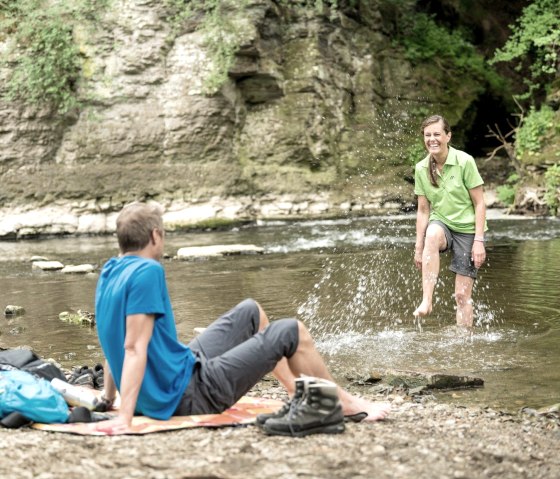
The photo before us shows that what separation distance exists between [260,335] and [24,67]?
17.0 m

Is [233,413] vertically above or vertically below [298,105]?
below

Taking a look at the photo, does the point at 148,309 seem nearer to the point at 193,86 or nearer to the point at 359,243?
the point at 359,243

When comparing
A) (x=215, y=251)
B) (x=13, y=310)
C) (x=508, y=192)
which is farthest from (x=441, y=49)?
(x=13, y=310)

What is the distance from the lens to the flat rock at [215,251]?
50.0ft

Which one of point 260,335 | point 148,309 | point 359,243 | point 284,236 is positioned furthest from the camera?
point 284,236

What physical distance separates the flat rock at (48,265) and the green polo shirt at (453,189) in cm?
815

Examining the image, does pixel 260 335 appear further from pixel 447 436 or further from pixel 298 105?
pixel 298 105

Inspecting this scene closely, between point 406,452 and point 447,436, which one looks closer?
point 406,452

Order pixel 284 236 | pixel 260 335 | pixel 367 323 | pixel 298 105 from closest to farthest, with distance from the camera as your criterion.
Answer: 1. pixel 260 335
2. pixel 367 323
3. pixel 284 236
4. pixel 298 105

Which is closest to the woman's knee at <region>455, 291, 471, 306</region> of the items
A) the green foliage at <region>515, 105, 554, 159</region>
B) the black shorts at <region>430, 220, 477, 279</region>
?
the black shorts at <region>430, 220, 477, 279</region>

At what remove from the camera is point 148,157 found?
20.7 m

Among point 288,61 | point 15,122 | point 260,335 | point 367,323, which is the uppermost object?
point 288,61

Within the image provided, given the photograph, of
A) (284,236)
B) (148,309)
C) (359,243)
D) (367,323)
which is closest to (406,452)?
(148,309)

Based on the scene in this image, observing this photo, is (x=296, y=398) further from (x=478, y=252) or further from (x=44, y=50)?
(x=44, y=50)
